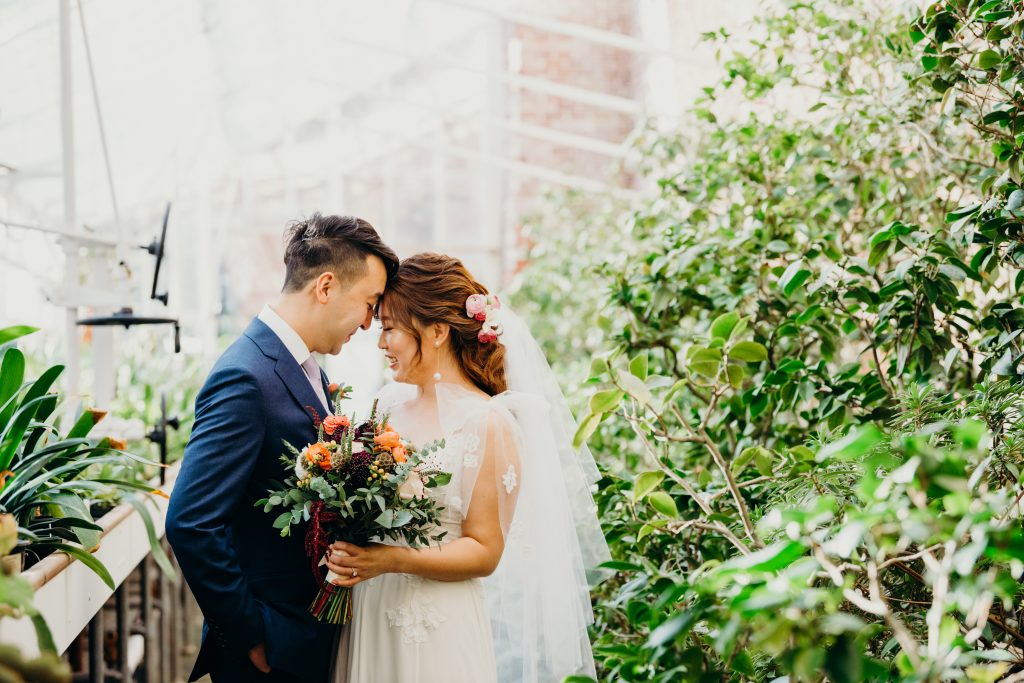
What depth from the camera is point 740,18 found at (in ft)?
17.4

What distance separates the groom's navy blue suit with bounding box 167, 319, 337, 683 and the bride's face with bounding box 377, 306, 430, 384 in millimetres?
235

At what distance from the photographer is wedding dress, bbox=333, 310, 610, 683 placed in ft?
6.31

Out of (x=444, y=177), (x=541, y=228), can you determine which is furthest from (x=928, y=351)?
(x=444, y=177)

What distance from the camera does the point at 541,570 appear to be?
212 centimetres

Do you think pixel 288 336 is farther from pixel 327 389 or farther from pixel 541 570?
pixel 541 570

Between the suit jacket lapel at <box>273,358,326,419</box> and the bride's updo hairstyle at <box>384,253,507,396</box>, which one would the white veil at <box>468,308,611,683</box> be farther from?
the suit jacket lapel at <box>273,358,326,419</box>

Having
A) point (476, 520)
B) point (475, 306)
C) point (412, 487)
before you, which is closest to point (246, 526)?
point (412, 487)

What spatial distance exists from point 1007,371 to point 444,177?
9.44m

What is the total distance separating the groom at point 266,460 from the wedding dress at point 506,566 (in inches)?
7.0

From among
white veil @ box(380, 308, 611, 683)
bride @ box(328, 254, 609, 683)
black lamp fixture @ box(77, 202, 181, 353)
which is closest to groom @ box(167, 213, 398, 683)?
bride @ box(328, 254, 609, 683)

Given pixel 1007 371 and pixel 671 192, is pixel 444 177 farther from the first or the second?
pixel 1007 371

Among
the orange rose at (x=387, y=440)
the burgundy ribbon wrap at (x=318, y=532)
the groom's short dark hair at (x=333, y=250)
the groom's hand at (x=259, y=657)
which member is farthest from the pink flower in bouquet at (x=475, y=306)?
the groom's hand at (x=259, y=657)

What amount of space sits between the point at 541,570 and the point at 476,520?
31 cm

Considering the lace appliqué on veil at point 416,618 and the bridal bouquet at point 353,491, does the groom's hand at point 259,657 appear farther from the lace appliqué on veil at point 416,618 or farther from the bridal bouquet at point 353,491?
the lace appliqué on veil at point 416,618
